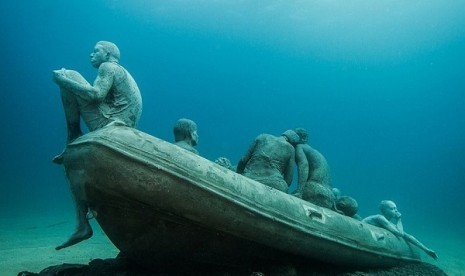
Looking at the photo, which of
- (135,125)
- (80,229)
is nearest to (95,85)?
(135,125)

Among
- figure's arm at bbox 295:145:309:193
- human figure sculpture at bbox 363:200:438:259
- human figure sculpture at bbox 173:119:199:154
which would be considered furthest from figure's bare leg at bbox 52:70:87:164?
human figure sculpture at bbox 363:200:438:259

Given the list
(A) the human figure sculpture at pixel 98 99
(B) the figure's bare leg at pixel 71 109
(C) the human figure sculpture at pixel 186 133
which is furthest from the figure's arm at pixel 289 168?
(B) the figure's bare leg at pixel 71 109

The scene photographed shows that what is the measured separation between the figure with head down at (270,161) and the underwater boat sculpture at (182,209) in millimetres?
946

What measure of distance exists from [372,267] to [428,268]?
183 cm

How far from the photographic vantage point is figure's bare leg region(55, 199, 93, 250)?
3.45m

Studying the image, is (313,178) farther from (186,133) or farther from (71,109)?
(71,109)

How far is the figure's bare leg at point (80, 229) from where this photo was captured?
3453 mm

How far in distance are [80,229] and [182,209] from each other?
135cm

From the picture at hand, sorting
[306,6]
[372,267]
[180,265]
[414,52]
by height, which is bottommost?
[180,265]

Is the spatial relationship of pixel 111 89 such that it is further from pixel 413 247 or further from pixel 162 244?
pixel 413 247

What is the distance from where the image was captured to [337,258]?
4.41 metres

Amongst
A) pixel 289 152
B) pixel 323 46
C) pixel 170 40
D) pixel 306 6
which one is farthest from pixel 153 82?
pixel 289 152

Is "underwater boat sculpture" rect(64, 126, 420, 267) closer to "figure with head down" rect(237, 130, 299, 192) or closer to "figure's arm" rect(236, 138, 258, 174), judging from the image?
"figure with head down" rect(237, 130, 299, 192)

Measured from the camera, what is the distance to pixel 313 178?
235 inches
